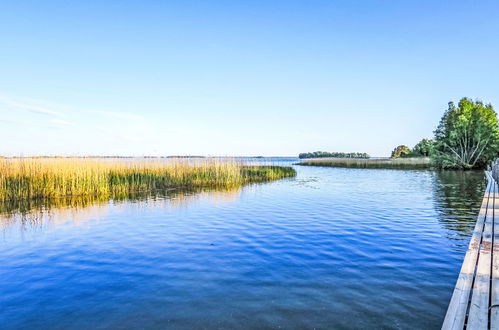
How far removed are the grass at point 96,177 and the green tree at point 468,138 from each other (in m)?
36.3

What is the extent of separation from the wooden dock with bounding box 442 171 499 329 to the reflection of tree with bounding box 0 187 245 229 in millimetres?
11558

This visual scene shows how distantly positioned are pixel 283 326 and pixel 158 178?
1989 cm

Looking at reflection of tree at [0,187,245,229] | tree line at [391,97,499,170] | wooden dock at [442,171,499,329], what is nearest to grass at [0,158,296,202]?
reflection of tree at [0,187,245,229]

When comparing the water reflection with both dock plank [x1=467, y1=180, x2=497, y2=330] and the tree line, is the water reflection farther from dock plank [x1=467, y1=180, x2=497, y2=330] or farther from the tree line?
the tree line

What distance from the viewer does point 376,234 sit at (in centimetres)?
891

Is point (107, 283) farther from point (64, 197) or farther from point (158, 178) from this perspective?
point (158, 178)

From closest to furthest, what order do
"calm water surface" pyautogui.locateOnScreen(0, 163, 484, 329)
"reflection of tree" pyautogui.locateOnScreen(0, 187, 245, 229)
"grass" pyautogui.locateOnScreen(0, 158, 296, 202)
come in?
"calm water surface" pyautogui.locateOnScreen(0, 163, 484, 329)
"reflection of tree" pyautogui.locateOnScreen(0, 187, 245, 229)
"grass" pyautogui.locateOnScreen(0, 158, 296, 202)

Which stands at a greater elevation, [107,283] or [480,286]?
[480,286]

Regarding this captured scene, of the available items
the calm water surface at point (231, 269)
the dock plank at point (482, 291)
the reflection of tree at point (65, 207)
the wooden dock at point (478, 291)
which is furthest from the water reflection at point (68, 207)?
the dock plank at point (482, 291)

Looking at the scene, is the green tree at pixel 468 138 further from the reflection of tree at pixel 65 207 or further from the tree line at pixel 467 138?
the reflection of tree at pixel 65 207

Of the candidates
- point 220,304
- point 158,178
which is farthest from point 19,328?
point 158,178

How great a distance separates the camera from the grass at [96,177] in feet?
53.9

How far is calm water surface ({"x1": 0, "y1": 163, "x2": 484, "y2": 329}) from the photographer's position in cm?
438

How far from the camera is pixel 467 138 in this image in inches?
1773
